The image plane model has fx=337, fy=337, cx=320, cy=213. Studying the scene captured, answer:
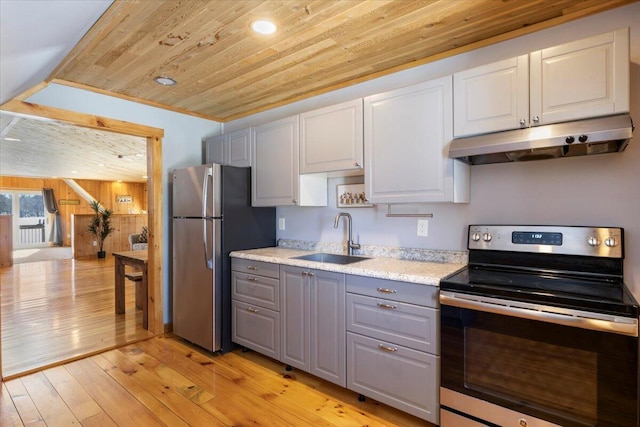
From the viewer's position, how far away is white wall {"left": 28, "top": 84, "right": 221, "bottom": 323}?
2.87m

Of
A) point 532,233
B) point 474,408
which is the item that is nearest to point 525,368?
point 474,408

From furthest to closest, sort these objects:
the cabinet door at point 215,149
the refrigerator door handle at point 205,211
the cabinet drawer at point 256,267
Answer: the cabinet door at point 215,149 → the refrigerator door handle at point 205,211 → the cabinet drawer at point 256,267

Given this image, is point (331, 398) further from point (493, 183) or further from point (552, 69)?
point (552, 69)

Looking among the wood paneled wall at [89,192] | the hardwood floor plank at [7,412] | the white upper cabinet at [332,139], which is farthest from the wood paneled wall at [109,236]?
the white upper cabinet at [332,139]

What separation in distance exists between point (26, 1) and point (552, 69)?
91.6 inches

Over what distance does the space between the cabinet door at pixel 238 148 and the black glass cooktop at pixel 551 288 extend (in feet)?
7.14

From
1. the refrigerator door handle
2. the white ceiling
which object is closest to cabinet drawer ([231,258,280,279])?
the refrigerator door handle

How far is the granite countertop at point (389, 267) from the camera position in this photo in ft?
6.34

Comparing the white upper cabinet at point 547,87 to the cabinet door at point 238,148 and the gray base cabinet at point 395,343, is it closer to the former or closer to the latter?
the gray base cabinet at point 395,343

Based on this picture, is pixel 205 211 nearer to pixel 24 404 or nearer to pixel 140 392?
pixel 140 392

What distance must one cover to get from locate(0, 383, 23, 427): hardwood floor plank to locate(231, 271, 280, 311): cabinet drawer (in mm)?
1536

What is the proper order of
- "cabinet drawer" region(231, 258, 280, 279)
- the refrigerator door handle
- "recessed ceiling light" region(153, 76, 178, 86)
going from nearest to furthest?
"cabinet drawer" region(231, 258, 280, 279) < "recessed ceiling light" region(153, 76, 178, 86) < the refrigerator door handle

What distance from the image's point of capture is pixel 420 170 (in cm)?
217

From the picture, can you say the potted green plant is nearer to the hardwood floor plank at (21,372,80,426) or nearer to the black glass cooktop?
the hardwood floor plank at (21,372,80,426)
